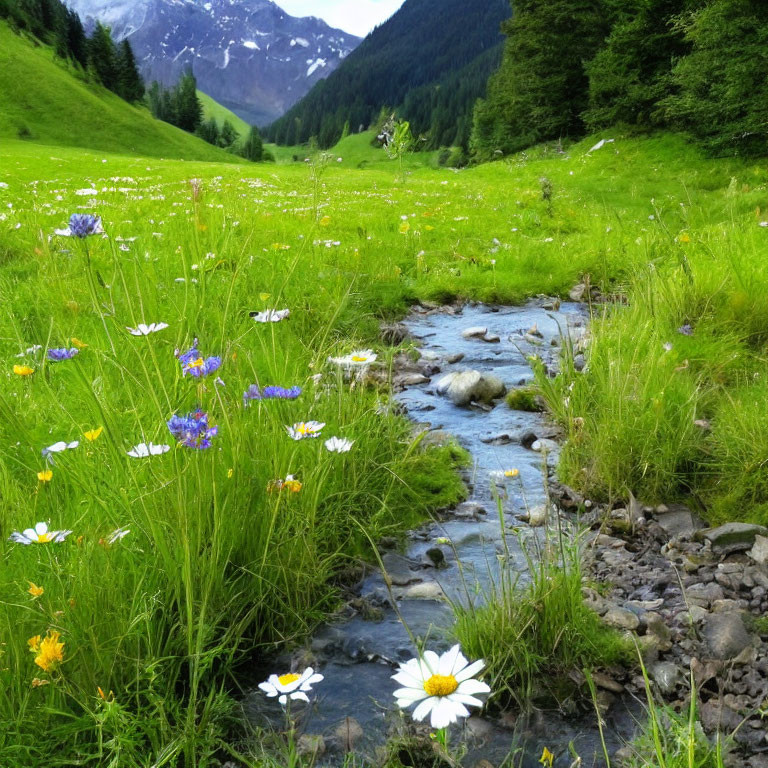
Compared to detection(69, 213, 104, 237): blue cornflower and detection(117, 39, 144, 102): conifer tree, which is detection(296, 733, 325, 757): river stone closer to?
detection(69, 213, 104, 237): blue cornflower

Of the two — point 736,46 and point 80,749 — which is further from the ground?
point 736,46

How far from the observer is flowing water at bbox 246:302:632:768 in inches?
77.5

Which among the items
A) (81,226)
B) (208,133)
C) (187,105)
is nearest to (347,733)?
(81,226)

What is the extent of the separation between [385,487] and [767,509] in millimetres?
1825

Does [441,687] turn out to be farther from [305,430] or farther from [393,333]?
[393,333]

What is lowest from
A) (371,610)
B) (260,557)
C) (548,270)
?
(371,610)

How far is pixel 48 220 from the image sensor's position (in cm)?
823

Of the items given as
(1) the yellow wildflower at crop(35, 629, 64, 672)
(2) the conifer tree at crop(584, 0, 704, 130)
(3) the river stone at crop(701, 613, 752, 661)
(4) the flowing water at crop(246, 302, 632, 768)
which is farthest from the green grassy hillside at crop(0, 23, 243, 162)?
(3) the river stone at crop(701, 613, 752, 661)

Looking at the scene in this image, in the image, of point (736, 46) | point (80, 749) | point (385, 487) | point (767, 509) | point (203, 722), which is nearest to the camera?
point (80, 749)

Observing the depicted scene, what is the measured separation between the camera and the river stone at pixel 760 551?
2701mm

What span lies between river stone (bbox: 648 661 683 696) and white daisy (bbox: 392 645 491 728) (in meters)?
1.17

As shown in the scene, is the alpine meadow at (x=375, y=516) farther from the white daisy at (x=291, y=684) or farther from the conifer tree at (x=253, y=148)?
the conifer tree at (x=253, y=148)

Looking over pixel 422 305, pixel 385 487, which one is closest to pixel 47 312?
pixel 385 487

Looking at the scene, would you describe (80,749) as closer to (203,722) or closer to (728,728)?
(203,722)
